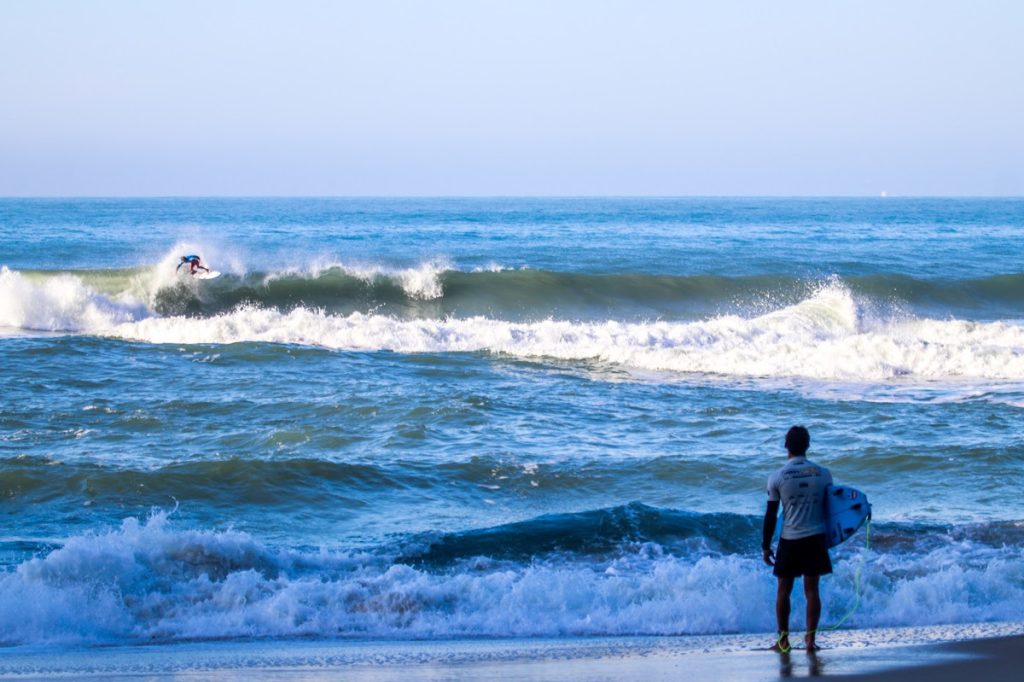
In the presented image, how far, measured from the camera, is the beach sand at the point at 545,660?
5832 millimetres

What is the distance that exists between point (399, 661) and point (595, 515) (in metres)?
3.38

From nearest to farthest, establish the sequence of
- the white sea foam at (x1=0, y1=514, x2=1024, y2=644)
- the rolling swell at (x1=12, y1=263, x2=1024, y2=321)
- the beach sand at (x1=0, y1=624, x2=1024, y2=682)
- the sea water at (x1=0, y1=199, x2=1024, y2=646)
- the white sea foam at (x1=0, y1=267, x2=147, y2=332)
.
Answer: the beach sand at (x1=0, y1=624, x2=1024, y2=682) → the white sea foam at (x1=0, y1=514, x2=1024, y2=644) → the sea water at (x1=0, y1=199, x2=1024, y2=646) → the white sea foam at (x1=0, y1=267, x2=147, y2=332) → the rolling swell at (x1=12, y1=263, x2=1024, y2=321)

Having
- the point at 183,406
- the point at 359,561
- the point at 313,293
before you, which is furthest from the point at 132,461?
the point at 313,293

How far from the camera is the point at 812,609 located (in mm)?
6488

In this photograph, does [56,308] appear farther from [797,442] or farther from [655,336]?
[797,442]

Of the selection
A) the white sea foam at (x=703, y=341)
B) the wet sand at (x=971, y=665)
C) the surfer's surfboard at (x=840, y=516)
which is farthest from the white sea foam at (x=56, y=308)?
the wet sand at (x=971, y=665)

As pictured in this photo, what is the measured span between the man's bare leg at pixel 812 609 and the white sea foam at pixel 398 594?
2.87 ft

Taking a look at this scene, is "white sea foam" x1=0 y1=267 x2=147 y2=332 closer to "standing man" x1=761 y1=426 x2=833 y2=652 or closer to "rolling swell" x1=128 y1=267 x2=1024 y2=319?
"rolling swell" x1=128 y1=267 x2=1024 y2=319

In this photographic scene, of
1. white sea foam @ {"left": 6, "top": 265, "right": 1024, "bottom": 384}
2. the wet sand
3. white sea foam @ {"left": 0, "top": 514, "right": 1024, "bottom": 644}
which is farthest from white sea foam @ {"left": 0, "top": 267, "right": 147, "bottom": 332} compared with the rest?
the wet sand

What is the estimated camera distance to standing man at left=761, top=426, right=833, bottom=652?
639 cm

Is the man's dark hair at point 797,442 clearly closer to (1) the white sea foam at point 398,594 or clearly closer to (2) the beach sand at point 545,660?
(2) the beach sand at point 545,660

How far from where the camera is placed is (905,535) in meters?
9.03

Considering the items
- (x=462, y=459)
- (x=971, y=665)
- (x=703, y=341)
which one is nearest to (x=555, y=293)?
(x=703, y=341)

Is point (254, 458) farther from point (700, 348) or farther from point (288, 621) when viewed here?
point (700, 348)
